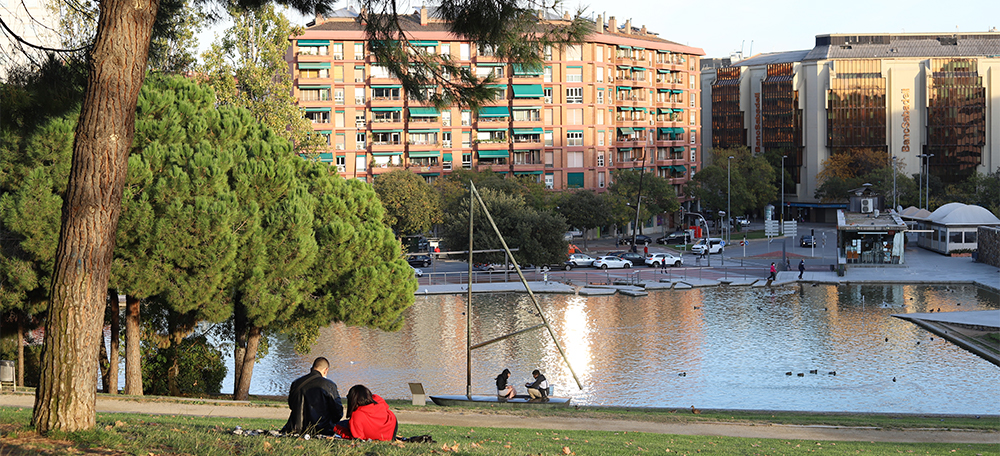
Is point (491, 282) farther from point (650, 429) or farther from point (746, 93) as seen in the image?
point (746, 93)

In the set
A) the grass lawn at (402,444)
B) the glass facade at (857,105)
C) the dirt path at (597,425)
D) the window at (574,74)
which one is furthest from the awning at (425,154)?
the grass lawn at (402,444)

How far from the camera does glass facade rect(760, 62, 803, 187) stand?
4033 inches

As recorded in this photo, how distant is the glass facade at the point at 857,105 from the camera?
9850cm

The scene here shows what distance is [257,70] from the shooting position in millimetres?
31672

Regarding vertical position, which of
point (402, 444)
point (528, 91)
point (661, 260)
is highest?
point (528, 91)

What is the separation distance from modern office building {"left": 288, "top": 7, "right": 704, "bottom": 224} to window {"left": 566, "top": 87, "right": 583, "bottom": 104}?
11cm

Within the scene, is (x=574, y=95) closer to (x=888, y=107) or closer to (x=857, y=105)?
(x=857, y=105)

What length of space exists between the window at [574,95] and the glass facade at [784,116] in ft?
117

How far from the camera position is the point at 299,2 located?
1398 cm

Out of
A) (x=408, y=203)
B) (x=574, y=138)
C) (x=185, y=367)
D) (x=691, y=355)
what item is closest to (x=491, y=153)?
(x=574, y=138)

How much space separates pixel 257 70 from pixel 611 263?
28895 millimetres

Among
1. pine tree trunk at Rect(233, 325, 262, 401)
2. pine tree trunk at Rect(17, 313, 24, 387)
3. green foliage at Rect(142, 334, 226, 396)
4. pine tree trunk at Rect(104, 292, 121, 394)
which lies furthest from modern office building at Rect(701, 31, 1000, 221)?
pine tree trunk at Rect(17, 313, 24, 387)

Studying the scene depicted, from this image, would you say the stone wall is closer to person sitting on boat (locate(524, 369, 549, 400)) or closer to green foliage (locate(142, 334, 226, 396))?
person sitting on boat (locate(524, 369, 549, 400))

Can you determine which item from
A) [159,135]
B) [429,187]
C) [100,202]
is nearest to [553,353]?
[159,135]
